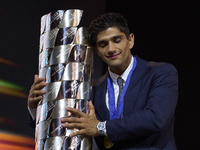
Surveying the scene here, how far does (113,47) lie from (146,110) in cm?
53

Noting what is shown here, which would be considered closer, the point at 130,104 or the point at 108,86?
the point at 130,104

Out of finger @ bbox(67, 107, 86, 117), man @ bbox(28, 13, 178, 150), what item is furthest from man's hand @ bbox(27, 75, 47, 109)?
finger @ bbox(67, 107, 86, 117)

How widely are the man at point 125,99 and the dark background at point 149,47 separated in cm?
87

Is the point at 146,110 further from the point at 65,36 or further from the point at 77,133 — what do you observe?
the point at 65,36

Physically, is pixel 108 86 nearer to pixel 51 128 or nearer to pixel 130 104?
pixel 130 104

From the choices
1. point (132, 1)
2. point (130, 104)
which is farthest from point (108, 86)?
point (132, 1)

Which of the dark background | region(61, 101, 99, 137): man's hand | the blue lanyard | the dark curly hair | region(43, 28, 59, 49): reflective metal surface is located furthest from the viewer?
the dark background

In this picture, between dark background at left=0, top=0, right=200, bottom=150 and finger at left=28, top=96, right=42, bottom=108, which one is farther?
dark background at left=0, top=0, right=200, bottom=150

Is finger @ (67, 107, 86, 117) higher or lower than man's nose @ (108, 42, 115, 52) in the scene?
lower

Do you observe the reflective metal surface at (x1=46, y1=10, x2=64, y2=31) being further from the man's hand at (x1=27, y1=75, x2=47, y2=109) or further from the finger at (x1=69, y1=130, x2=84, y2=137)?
the finger at (x1=69, y1=130, x2=84, y2=137)

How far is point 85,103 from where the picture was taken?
1.68 meters

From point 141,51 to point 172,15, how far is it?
1.74 feet

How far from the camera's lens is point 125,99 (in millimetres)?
1786

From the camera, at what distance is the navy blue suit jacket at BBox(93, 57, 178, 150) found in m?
1.59
